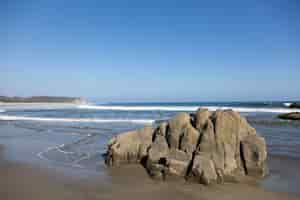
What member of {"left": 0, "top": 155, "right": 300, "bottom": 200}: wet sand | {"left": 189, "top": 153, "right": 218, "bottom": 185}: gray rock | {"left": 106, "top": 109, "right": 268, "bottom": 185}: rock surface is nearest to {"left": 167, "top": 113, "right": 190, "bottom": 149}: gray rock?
{"left": 106, "top": 109, "right": 268, "bottom": 185}: rock surface

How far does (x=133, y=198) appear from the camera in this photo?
14.6 ft

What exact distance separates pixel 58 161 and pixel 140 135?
2.58 meters

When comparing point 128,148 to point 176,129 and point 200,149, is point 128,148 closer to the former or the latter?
point 176,129

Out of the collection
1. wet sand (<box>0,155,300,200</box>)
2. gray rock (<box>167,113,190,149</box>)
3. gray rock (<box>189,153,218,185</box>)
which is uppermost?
gray rock (<box>167,113,190,149</box>)

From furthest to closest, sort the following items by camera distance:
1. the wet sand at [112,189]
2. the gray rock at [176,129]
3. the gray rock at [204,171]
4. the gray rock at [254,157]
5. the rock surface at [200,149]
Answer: the gray rock at [176,129] → the gray rock at [254,157] → the rock surface at [200,149] → the gray rock at [204,171] → the wet sand at [112,189]

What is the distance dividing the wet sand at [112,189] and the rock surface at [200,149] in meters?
0.35

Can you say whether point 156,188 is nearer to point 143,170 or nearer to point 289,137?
point 143,170

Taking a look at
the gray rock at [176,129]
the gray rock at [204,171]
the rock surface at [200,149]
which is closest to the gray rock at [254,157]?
the rock surface at [200,149]

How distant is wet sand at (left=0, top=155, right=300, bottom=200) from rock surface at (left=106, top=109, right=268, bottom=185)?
35cm

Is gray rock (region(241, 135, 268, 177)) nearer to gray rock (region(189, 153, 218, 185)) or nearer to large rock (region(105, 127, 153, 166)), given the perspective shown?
gray rock (region(189, 153, 218, 185))

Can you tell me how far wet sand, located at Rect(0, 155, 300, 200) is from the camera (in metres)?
4.48

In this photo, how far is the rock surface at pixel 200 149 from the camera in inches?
211

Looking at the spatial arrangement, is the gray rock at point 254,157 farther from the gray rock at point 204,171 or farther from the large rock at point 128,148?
the large rock at point 128,148

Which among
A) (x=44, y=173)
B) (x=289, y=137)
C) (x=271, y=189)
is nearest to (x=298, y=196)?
(x=271, y=189)
